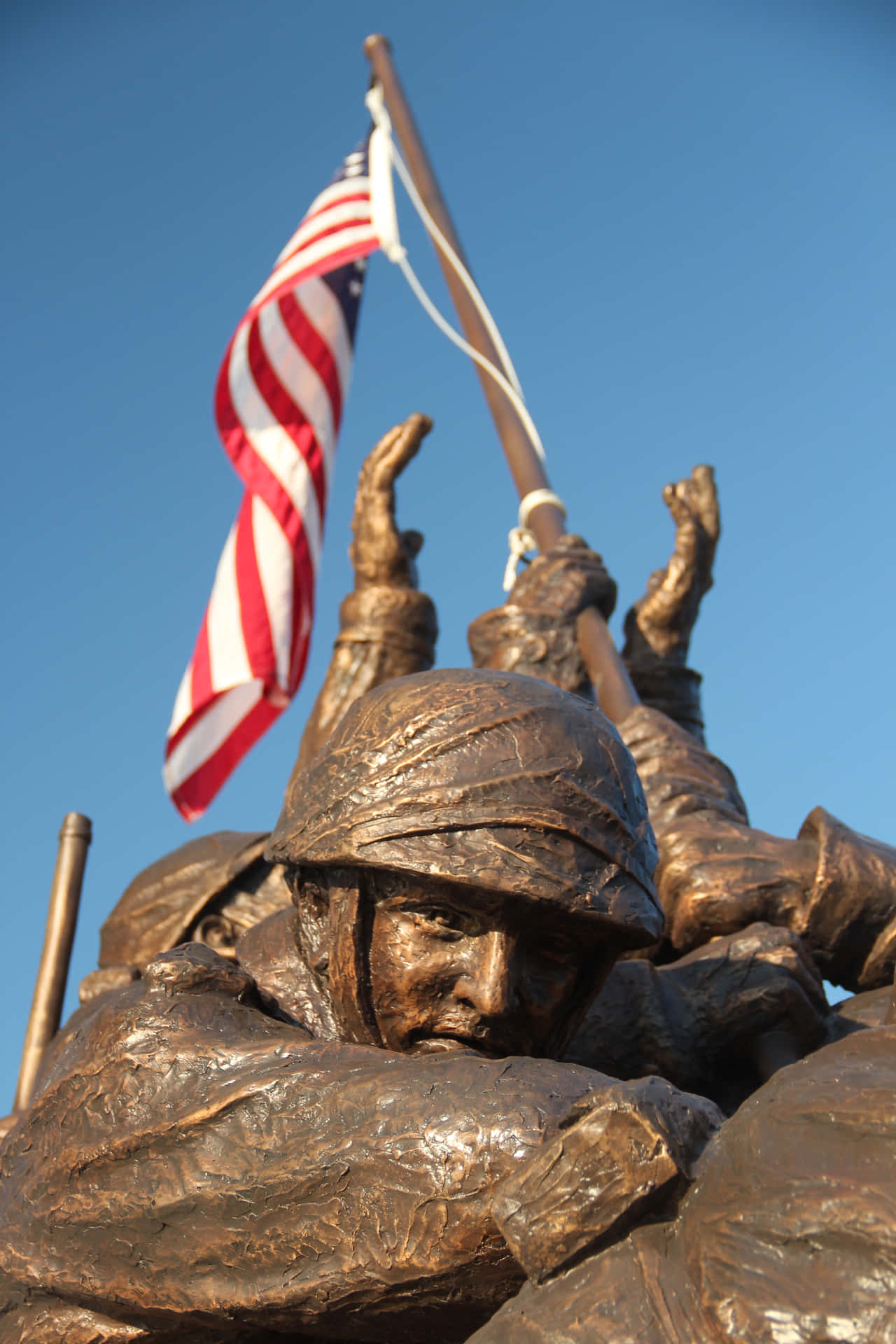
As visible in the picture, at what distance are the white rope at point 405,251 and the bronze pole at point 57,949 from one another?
2.84 meters

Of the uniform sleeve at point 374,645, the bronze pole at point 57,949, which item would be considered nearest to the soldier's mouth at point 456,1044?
the bronze pole at point 57,949

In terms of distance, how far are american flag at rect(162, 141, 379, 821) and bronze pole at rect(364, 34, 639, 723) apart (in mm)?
405

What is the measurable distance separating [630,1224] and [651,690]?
3822mm

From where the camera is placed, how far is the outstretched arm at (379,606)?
15.8 feet

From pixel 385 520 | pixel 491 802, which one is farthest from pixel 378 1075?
pixel 385 520

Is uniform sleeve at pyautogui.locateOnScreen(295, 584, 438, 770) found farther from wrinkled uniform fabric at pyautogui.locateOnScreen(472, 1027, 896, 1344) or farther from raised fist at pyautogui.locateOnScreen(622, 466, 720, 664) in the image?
wrinkled uniform fabric at pyautogui.locateOnScreen(472, 1027, 896, 1344)

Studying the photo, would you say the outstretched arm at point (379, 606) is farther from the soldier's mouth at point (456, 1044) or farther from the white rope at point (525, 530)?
the soldier's mouth at point (456, 1044)

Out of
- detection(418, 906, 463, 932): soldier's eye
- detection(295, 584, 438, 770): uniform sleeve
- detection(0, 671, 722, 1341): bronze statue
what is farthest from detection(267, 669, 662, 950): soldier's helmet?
detection(295, 584, 438, 770): uniform sleeve

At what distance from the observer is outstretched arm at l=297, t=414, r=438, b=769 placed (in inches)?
189

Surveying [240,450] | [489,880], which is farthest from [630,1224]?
[240,450]

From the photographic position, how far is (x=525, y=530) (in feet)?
18.8

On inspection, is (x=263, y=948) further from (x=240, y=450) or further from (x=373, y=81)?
(x=373, y=81)

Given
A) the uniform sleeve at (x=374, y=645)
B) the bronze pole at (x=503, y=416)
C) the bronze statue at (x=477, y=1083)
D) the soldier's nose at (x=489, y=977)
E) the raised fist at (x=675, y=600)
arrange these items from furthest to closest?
the raised fist at (x=675, y=600) < the uniform sleeve at (x=374, y=645) < the bronze pole at (x=503, y=416) < the soldier's nose at (x=489, y=977) < the bronze statue at (x=477, y=1083)

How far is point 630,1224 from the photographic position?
4.97 feet
